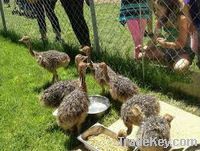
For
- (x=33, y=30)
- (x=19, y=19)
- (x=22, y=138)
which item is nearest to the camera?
(x=22, y=138)

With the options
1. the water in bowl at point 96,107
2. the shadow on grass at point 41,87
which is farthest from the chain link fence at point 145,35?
the shadow on grass at point 41,87

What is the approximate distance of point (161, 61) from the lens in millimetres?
5133

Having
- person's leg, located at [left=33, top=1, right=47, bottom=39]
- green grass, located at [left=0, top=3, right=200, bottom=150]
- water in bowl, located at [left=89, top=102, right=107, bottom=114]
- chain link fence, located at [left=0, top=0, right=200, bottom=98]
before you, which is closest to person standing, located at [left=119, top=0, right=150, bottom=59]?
chain link fence, located at [left=0, top=0, right=200, bottom=98]

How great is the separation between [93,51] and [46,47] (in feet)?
3.69

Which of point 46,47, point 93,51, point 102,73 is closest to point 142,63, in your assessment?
point 102,73

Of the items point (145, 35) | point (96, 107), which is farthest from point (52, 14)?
point (96, 107)

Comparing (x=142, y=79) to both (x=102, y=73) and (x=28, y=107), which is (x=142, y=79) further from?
(x=28, y=107)

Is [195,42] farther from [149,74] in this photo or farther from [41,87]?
[41,87]

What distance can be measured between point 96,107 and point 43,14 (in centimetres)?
299

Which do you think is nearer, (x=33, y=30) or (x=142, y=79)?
(x=142, y=79)

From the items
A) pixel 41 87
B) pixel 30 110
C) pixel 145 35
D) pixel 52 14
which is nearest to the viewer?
pixel 30 110

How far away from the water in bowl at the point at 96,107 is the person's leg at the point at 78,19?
1.75m

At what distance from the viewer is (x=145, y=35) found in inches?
235

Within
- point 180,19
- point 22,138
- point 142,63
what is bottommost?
point 22,138
